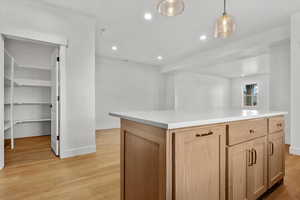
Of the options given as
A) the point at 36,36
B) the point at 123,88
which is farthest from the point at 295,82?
the point at 123,88

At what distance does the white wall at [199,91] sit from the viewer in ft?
22.5

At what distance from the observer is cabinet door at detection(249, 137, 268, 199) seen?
1.46m

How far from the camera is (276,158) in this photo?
5.81ft

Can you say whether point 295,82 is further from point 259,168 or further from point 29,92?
point 29,92

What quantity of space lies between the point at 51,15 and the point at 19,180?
101 inches

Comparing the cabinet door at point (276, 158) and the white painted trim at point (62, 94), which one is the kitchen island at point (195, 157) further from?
the white painted trim at point (62, 94)

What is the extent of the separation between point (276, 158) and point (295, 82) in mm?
1928

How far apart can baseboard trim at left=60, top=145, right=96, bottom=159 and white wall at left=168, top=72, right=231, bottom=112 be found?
399 cm

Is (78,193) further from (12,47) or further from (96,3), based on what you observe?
(12,47)

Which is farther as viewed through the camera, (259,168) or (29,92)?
(29,92)

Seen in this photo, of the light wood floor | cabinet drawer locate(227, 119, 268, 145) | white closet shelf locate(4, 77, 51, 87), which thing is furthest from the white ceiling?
the light wood floor

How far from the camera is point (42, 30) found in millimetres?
2621

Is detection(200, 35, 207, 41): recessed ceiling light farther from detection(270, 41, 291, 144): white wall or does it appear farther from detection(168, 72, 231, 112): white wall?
detection(168, 72, 231, 112): white wall

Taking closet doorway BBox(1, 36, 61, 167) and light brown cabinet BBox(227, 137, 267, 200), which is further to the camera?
closet doorway BBox(1, 36, 61, 167)
